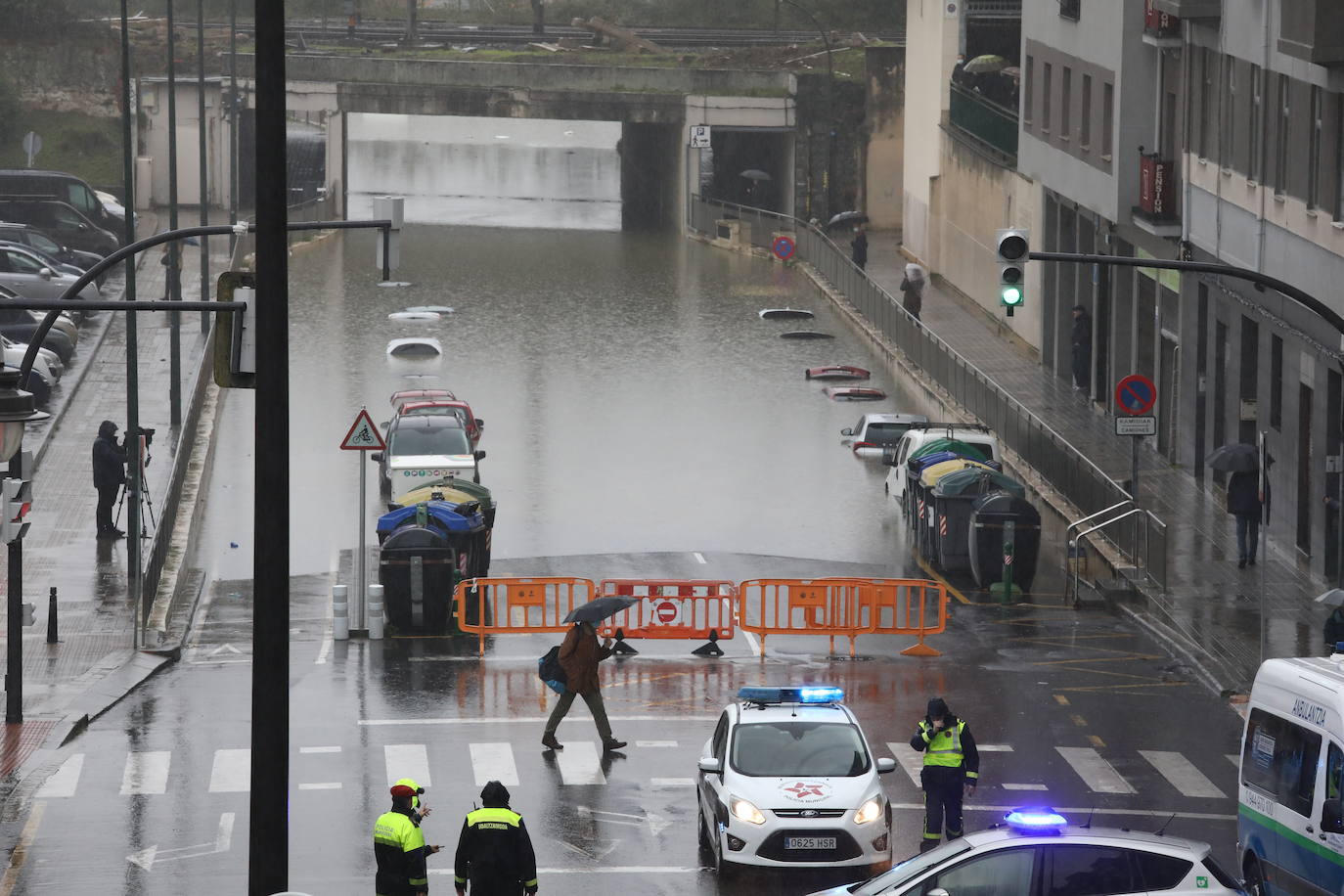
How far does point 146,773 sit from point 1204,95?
23154mm

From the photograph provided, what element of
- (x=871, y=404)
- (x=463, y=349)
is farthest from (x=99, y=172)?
(x=871, y=404)

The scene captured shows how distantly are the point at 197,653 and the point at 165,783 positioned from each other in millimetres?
6509

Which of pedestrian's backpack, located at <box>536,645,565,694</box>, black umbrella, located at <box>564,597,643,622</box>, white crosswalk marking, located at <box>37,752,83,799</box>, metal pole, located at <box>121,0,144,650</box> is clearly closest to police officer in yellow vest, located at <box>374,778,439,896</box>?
white crosswalk marking, located at <box>37,752,83,799</box>

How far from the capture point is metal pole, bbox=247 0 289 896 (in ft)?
37.7

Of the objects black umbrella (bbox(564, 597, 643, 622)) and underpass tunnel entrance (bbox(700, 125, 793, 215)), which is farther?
underpass tunnel entrance (bbox(700, 125, 793, 215))

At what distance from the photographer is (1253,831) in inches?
647

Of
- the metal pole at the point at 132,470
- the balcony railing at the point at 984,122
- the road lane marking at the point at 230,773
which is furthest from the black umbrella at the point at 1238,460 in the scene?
the balcony railing at the point at 984,122

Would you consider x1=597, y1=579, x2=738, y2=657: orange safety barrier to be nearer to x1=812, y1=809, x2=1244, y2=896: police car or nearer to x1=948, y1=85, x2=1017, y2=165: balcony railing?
x1=812, y1=809, x2=1244, y2=896: police car

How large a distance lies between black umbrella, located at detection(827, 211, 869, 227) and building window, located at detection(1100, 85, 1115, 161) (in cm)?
3293

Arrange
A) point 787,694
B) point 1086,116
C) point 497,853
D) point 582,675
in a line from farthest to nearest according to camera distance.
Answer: point 1086,116 → point 582,675 → point 787,694 → point 497,853

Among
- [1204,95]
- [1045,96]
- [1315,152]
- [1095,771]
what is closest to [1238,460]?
[1315,152]

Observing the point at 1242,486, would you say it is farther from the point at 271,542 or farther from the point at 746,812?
the point at 271,542

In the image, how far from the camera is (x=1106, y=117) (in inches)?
1689

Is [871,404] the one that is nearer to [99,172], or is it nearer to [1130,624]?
[1130,624]
